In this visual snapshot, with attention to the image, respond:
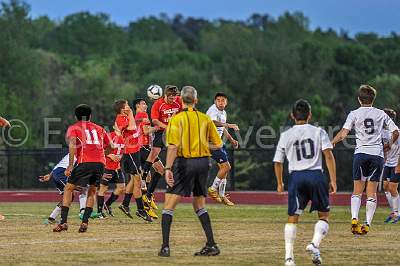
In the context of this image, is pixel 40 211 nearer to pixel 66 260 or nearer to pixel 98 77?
pixel 66 260

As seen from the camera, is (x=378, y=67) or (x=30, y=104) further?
(x=378, y=67)

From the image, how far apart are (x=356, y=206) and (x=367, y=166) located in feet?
2.44

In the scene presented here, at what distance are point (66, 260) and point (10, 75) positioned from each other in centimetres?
6443

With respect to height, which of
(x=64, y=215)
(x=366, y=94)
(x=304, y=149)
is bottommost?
(x=64, y=215)

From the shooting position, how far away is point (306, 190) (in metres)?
13.9

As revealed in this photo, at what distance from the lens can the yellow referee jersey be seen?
1474 centimetres

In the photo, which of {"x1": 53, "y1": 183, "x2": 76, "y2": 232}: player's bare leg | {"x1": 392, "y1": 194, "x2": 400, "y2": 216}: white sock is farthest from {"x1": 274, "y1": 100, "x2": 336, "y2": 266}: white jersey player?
{"x1": 392, "y1": 194, "x2": 400, "y2": 216}: white sock

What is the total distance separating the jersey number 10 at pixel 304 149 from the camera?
45.4ft

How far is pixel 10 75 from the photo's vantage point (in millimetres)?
77125

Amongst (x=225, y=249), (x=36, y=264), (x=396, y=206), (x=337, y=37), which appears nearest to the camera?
(x=36, y=264)

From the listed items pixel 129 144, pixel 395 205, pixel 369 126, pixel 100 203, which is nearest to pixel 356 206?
pixel 369 126

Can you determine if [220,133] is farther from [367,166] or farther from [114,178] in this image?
[367,166]

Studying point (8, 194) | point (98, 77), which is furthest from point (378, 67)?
point (8, 194)

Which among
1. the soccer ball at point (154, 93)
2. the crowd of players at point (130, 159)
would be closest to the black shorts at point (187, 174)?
the crowd of players at point (130, 159)
